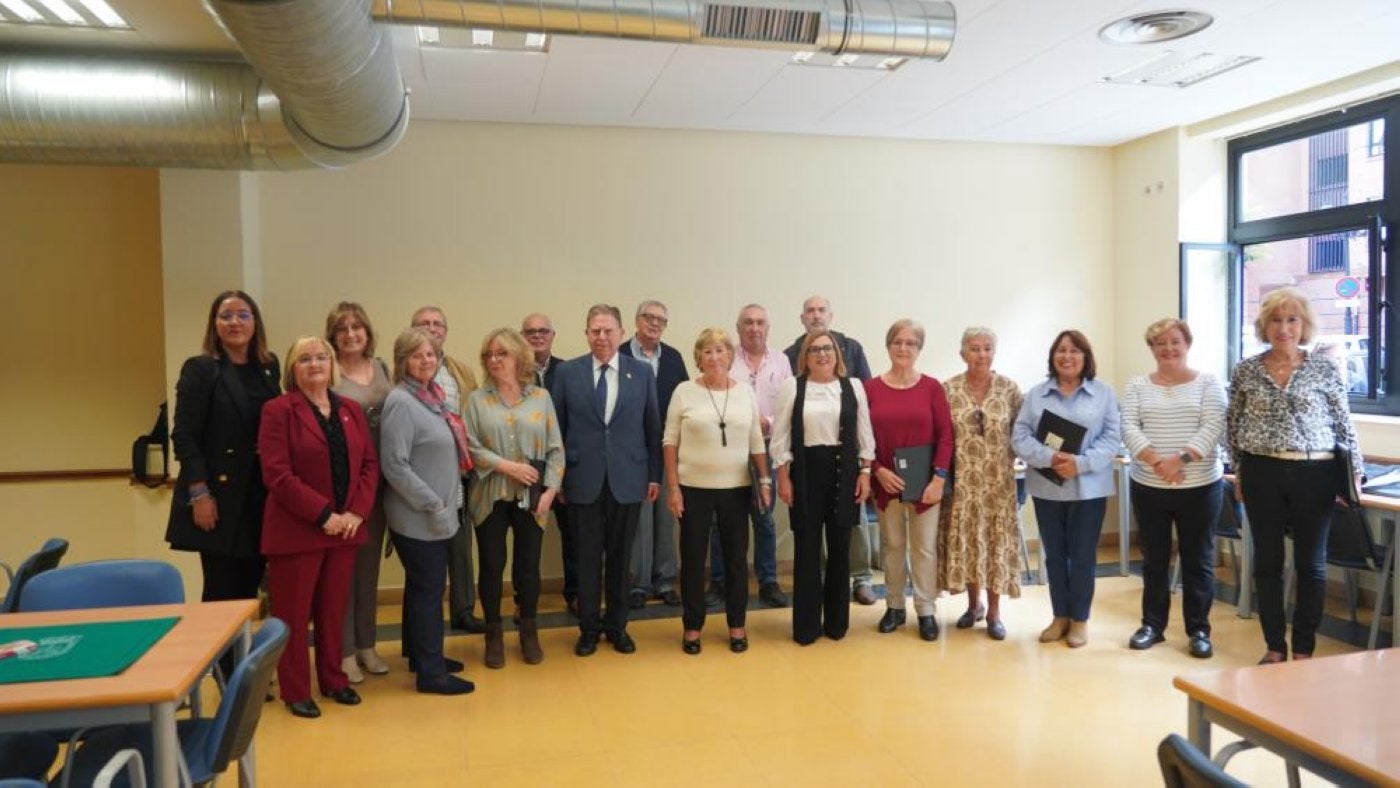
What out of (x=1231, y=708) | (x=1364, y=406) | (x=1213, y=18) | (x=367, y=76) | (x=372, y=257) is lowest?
(x=1231, y=708)

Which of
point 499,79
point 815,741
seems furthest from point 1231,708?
point 499,79

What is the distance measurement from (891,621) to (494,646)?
6.35ft

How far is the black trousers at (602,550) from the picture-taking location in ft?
13.6

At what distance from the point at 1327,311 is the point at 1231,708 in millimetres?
A: 4676

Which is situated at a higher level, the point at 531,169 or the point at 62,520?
the point at 531,169

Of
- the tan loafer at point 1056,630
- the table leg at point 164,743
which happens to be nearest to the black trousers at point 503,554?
the table leg at point 164,743

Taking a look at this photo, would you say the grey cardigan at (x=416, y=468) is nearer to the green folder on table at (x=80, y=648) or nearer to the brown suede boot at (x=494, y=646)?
the brown suede boot at (x=494, y=646)

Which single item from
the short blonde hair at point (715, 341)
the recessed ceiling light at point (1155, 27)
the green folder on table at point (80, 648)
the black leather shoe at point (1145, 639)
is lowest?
the black leather shoe at point (1145, 639)

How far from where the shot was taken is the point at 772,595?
5035 mm

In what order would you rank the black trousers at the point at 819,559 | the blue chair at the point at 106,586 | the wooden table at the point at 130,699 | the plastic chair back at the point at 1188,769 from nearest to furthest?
the plastic chair back at the point at 1188,769, the wooden table at the point at 130,699, the blue chair at the point at 106,586, the black trousers at the point at 819,559

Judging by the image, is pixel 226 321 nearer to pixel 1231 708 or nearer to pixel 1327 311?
pixel 1231 708

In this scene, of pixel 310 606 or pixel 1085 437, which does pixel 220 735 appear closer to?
pixel 310 606

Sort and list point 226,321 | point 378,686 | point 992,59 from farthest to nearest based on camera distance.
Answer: point 992,59 → point 378,686 → point 226,321

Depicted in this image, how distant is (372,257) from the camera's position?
5.34 metres
